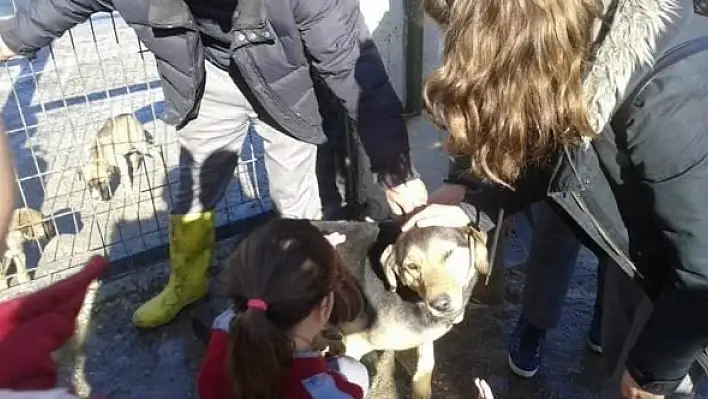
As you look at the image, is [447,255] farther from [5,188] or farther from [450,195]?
[5,188]

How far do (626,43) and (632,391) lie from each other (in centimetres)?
83

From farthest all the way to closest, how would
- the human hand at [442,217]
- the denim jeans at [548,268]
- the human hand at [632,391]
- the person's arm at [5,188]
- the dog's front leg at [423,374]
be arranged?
the dog's front leg at [423,374]
the denim jeans at [548,268]
the human hand at [442,217]
the human hand at [632,391]
the person's arm at [5,188]

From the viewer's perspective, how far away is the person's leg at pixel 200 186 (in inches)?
99.6

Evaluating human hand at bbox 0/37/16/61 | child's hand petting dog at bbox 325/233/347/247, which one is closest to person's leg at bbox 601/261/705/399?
child's hand petting dog at bbox 325/233/347/247

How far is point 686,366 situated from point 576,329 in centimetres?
130

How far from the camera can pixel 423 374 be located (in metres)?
2.51

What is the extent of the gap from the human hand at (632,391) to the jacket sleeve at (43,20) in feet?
5.95

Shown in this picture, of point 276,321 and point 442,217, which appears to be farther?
point 442,217

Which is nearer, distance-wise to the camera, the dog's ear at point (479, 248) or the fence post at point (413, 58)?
the dog's ear at point (479, 248)

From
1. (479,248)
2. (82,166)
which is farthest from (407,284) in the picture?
(82,166)

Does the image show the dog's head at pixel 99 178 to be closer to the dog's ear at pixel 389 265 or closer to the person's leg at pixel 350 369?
the dog's ear at pixel 389 265

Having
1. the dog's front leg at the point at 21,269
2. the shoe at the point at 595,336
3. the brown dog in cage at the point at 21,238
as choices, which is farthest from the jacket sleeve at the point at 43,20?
the shoe at the point at 595,336

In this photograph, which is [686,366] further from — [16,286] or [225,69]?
[16,286]

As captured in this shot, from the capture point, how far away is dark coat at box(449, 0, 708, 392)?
1.30 meters
